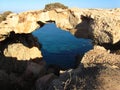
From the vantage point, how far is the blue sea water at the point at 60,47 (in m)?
41.4

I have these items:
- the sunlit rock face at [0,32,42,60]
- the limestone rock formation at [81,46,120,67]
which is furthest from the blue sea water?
the limestone rock formation at [81,46,120,67]

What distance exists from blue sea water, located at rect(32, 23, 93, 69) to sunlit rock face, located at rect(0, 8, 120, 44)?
706cm

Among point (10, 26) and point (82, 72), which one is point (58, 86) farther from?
point (10, 26)

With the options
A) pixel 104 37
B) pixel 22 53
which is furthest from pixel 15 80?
pixel 104 37

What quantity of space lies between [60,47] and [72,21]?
827 inches

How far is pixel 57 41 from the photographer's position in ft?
180

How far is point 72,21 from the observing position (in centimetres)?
2895

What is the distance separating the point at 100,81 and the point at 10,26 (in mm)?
18901

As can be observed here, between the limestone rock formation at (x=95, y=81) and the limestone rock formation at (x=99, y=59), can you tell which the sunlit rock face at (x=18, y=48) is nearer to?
the limestone rock formation at (x=99, y=59)

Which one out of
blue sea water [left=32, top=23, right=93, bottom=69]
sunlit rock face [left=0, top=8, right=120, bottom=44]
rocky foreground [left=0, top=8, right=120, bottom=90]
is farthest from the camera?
blue sea water [left=32, top=23, right=93, bottom=69]

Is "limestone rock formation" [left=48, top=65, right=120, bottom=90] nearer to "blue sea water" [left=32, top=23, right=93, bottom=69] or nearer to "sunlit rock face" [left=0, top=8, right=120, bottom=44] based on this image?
"sunlit rock face" [left=0, top=8, right=120, bottom=44]

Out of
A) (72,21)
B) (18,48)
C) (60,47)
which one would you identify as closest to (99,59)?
(72,21)

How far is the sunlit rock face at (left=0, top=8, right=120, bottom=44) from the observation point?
2650 cm

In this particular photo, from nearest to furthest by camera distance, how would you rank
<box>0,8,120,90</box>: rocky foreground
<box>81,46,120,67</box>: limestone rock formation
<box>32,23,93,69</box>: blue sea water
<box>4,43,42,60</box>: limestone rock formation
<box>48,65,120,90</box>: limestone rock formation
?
<box>48,65,120,90</box>: limestone rock formation → <box>81,46,120,67</box>: limestone rock formation → <box>0,8,120,90</box>: rocky foreground → <box>4,43,42,60</box>: limestone rock formation → <box>32,23,93,69</box>: blue sea water
